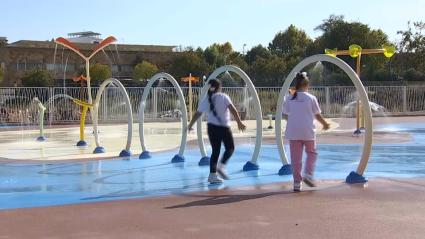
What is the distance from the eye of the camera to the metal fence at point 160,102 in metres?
31.4

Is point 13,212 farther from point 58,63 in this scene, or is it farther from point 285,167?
point 58,63

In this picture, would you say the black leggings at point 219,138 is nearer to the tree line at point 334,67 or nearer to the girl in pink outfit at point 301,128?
the girl in pink outfit at point 301,128

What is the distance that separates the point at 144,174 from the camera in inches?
417

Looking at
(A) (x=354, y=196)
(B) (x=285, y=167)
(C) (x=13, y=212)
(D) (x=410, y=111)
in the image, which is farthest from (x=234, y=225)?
(D) (x=410, y=111)

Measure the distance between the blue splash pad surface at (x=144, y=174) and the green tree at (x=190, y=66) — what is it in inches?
1691

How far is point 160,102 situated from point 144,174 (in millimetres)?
23199

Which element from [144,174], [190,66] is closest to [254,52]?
[190,66]

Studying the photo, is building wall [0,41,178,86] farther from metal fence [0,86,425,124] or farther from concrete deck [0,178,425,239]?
concrete deck [0,178,425,239]

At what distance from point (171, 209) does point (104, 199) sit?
1338 millimetres

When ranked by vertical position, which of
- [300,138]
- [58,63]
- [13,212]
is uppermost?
[58,63]

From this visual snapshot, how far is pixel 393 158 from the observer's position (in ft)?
41.1

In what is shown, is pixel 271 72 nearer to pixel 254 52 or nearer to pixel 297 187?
pixel 254 52

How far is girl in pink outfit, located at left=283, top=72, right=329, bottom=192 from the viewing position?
8141 mm

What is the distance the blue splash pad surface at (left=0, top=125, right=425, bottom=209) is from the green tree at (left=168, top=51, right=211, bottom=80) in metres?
42.9
